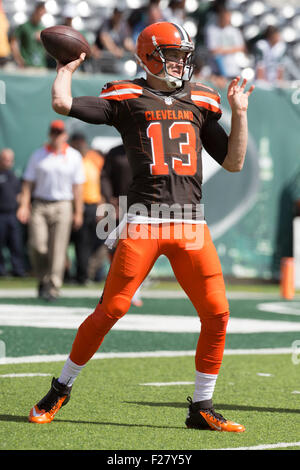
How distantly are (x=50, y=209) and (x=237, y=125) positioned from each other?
19.4 ft

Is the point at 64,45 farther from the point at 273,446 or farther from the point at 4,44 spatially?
the point at 4,44

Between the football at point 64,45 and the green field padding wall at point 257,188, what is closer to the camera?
the football at point 64,45

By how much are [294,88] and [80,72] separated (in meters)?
3.40

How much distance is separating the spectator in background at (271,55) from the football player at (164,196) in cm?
1085

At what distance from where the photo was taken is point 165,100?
4.29 meters

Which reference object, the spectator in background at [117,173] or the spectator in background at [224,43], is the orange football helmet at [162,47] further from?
the spectator in background at [224,43]

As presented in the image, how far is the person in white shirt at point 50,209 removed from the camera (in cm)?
994

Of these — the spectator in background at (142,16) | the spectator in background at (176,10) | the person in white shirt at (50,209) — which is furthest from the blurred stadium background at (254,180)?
the person in white shirt at (50,209)

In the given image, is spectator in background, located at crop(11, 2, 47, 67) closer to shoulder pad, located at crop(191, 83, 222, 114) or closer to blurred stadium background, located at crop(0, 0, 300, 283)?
blurred stadium background, located at crop(0, 0, 300, 283)

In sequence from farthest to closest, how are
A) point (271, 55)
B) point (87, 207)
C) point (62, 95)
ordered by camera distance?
point (271, 55) < point (87, 207) < point (62, 95)

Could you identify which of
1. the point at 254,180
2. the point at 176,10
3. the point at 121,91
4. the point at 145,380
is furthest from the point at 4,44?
the point at 121,91

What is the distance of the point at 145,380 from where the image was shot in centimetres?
550
